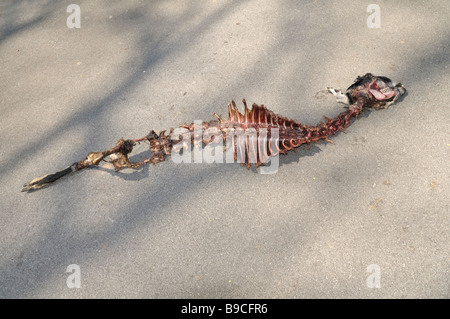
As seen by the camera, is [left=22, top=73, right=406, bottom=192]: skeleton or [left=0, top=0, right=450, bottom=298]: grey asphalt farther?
[left=22, top=73, right=406, bottom=192]: skeleton

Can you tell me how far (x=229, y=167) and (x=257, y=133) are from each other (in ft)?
1.44

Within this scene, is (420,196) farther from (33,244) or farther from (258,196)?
(33,244)

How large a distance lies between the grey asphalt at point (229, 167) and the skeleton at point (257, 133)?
0.13 metres

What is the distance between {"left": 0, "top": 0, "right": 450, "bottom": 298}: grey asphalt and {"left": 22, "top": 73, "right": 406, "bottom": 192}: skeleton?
127 millimetres

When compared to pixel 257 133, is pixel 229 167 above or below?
below

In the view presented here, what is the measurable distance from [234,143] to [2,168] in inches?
95.9

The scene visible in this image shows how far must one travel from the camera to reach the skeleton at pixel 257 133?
297 centimetres

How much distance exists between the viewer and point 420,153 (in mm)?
3000

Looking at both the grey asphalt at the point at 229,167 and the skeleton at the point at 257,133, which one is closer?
the grey asphalt at the point at 229,167

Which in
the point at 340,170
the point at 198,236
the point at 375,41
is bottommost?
the point at 198,236

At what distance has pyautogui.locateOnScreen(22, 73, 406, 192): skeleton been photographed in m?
2.97

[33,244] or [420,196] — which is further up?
[420,196]

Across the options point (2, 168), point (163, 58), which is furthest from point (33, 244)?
point (163, 58)

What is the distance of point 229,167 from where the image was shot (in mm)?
3123
